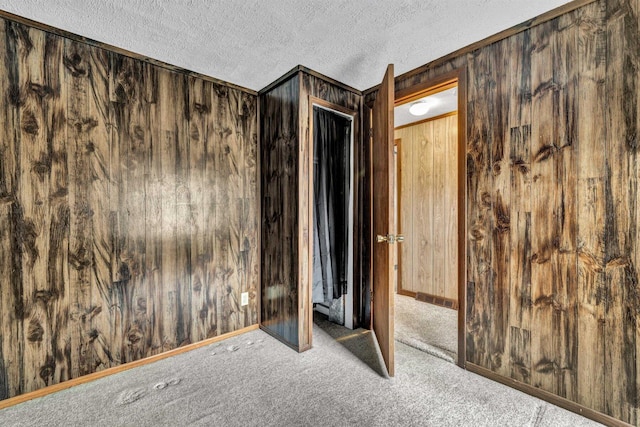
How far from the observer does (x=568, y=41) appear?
1.69 meters

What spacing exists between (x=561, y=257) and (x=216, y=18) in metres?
2.49

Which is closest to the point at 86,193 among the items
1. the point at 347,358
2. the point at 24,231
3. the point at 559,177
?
the point at 24,231

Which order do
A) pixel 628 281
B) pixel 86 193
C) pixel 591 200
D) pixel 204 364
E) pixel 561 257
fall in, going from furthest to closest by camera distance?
pixel 204 364 < pixel 86 193 < pixel 561 257 < pixel 591 200 < pixel 628 281

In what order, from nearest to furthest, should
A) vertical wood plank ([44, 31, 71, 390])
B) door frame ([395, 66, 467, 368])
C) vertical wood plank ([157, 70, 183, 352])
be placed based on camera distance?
1. vertical wood plank ([44, 31, 71, 390])
2. door frame ([395, 66, 467, 368])
3. vertical wood plank ([157, 70, 183, 352])

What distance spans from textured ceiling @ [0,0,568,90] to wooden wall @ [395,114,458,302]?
1557mm

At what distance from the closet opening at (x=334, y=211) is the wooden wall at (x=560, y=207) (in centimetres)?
111

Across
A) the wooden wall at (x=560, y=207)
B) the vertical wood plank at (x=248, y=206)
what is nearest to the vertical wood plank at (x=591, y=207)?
the wooden wall at (x=560, y=207)

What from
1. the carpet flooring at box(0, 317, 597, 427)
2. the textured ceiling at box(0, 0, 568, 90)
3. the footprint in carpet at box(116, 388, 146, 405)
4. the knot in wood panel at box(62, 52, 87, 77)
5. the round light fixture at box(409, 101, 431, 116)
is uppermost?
the textured ceiling at box(0, 0, 568, 90)

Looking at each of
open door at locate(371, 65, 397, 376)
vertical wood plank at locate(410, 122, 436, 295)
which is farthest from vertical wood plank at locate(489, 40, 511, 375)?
vertical wood plank at locate(410, 122, 436, 295)

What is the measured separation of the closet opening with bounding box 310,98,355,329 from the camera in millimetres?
2828

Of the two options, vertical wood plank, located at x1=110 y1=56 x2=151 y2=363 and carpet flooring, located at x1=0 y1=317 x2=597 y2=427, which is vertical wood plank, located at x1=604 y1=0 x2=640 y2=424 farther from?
vertical wood plank, located at x1=110 y1=56 x2=151 y2=363

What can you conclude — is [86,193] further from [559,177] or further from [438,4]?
[559,177]

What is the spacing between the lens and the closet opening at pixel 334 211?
283 cm

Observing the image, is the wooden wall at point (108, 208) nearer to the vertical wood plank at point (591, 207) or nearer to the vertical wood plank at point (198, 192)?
the vertical wood plank at point (198, 192)
